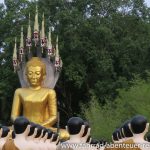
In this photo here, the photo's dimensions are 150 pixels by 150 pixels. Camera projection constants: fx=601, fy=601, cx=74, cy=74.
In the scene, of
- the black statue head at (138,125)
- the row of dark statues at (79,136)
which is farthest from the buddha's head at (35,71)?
the black statue head at (138,125)

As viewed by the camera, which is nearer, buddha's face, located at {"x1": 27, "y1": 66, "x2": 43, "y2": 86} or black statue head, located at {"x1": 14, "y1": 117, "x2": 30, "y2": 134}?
black statue head, located at {"x1": 14, "y1": 117, "x2": 30, "y2": 134}

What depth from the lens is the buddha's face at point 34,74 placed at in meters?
16.2

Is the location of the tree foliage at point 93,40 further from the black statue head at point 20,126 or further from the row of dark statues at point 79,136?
the black statue head at point 20,126

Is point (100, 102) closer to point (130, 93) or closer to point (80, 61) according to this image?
point (80, 61)

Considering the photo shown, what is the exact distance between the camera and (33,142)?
8312 mm

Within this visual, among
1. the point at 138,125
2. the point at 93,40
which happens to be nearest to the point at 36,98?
the point at 138,125

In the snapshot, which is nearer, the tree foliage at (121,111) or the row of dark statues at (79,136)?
the row of dark statues at (79,136)

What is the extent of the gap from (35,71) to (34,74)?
0.29 ft

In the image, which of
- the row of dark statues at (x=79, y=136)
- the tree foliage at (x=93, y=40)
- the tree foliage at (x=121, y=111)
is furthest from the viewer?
the tree foliage at (x=93, y=40)

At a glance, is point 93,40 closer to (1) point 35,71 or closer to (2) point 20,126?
(1) point 35,71

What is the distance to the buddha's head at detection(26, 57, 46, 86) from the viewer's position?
53.2 ft

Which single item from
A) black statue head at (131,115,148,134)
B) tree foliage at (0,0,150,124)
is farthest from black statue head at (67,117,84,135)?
tree foliage at (0,0,150,124)

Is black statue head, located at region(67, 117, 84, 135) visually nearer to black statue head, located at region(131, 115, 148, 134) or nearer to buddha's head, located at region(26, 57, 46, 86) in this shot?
black statue head, located at region(131, 115, 148, 134)

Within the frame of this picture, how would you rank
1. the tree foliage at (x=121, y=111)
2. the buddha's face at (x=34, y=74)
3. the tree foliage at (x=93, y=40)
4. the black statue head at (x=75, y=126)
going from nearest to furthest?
the black statue head at (x=75, y=126) < the buddha's face at (x=34, y=74) < the tree foliage at (x=121, y=111) < the tree foliage at (x=93, y=40)
